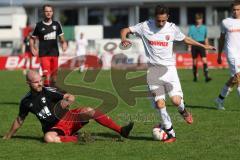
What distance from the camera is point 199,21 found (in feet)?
73.4

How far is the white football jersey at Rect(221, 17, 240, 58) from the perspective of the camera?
12.6 meters

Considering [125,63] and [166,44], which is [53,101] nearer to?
[166,44]

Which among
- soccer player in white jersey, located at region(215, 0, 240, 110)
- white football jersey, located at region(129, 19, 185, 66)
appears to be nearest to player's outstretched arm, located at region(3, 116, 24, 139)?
white football jersey, located at region(129, 19, 185, 66)

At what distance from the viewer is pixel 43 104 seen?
941 centimetres

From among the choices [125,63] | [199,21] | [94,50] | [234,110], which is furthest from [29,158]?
[94,50]

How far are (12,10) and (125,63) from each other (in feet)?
107

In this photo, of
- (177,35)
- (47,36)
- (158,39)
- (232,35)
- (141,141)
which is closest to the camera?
(141,141)

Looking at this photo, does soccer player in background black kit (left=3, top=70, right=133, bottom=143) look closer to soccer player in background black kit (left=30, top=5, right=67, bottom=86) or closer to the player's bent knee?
the player's bent knee

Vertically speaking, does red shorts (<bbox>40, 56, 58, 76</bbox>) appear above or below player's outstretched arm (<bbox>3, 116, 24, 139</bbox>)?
above

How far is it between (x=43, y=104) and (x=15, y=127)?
0.57 metres

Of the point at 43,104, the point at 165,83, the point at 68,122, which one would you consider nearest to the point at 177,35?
the point at 165,83

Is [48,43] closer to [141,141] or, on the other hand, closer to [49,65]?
[49,65]

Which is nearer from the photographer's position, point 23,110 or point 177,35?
point 23,110

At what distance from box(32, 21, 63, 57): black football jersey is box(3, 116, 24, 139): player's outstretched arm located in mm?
5642
